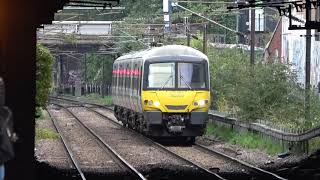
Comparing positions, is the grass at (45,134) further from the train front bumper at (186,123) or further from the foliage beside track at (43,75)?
the train front bumper at (186,123)

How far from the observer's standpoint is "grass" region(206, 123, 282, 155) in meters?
23.7

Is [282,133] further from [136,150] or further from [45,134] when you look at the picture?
[45,134]

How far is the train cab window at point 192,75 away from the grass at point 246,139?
195 cm

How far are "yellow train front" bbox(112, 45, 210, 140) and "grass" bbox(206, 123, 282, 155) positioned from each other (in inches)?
50.1

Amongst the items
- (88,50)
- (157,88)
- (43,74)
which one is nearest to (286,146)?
(157,88)

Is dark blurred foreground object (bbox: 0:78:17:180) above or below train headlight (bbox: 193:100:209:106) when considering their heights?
above

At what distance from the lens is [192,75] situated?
1058 inches

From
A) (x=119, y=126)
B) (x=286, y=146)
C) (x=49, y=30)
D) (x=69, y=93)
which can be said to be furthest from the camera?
(x=69, y=93)

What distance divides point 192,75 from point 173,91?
0.83m

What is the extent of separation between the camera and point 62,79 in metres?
89.1

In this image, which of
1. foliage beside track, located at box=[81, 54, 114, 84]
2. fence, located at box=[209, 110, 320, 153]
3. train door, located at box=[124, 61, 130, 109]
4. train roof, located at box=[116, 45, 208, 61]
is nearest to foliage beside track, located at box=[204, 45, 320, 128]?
fence, located at box=[209, 110, 320, 153]

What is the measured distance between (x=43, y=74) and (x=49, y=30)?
24.4 metres

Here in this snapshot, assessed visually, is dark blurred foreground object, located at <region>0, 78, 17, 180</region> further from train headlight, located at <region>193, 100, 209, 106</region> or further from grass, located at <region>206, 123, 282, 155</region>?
train headlight, located at <region>193, 100, 209, 106</region>

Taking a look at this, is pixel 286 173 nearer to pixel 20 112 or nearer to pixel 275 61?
pixel 20 112
